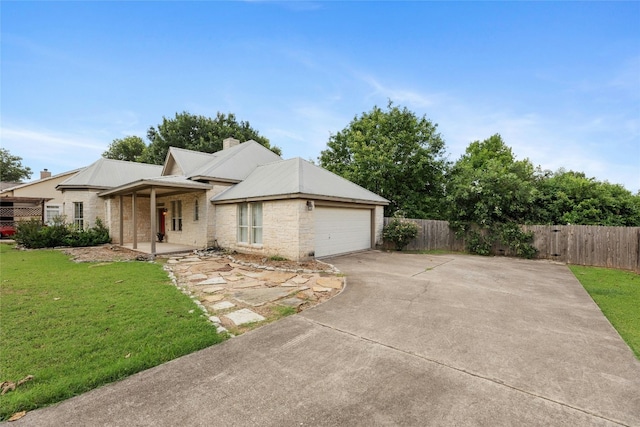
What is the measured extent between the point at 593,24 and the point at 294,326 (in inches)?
506

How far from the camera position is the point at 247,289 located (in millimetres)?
6441

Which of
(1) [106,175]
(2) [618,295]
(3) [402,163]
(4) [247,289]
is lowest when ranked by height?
(2) [618,295]

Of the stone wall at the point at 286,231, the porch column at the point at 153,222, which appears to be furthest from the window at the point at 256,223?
the porch column at the point at 153,222

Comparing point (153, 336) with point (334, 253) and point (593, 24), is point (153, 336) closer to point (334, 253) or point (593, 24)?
point (334, 253)

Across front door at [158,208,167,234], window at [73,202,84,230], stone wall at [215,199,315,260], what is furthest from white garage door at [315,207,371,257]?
window at [73,202,84,230]

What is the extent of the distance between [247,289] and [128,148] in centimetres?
3946

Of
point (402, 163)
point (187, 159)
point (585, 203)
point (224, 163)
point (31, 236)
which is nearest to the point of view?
point (585, 203)

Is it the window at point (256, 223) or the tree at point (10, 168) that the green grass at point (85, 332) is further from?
the tree at point (10, 168)

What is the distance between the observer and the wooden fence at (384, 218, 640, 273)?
377 inches

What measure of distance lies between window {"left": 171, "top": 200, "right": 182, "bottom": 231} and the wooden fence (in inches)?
624

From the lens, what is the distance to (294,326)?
435 centimetres

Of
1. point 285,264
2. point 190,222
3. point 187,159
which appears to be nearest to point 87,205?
point 187,159

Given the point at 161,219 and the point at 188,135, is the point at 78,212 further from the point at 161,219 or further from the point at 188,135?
the point at 188,135

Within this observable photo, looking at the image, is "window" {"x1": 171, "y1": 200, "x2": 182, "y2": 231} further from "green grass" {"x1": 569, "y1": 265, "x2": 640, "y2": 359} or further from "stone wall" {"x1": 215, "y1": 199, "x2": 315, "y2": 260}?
"green grass" {"x1": 569, "y1": 265, "x2": 640, "y2": 359}
